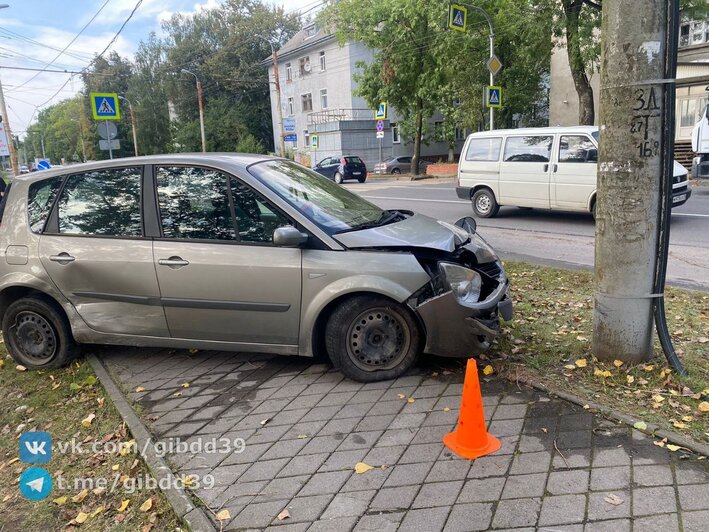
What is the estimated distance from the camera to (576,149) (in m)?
10.8

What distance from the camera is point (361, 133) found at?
4191 centimetres

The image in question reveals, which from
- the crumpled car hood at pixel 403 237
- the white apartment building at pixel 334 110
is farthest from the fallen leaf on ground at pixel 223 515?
the white apartment building at pixel 334 110

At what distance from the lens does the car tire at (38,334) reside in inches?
180

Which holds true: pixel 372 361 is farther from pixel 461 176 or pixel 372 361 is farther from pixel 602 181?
pixel 461 176

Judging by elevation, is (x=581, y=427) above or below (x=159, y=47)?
below

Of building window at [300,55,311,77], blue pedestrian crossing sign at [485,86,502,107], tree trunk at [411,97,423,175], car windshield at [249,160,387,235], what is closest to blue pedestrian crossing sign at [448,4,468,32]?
blue pedestrian crossing sign at [485,86,502,107]

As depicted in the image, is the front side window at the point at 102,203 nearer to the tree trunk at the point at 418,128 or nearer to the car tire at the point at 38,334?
the car tire at the point at 38,334

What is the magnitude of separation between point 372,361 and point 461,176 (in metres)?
10.0

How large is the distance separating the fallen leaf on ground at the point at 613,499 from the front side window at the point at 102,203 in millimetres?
3629

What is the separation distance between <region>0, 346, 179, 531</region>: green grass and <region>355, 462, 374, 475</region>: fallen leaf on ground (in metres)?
0.96

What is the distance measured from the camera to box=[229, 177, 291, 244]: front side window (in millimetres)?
4043

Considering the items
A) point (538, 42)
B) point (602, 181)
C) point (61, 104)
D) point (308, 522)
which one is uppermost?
point (61, 104)

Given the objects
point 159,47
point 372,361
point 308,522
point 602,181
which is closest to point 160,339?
point 372,361

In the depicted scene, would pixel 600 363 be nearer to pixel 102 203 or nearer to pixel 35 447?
pixel 35 447
